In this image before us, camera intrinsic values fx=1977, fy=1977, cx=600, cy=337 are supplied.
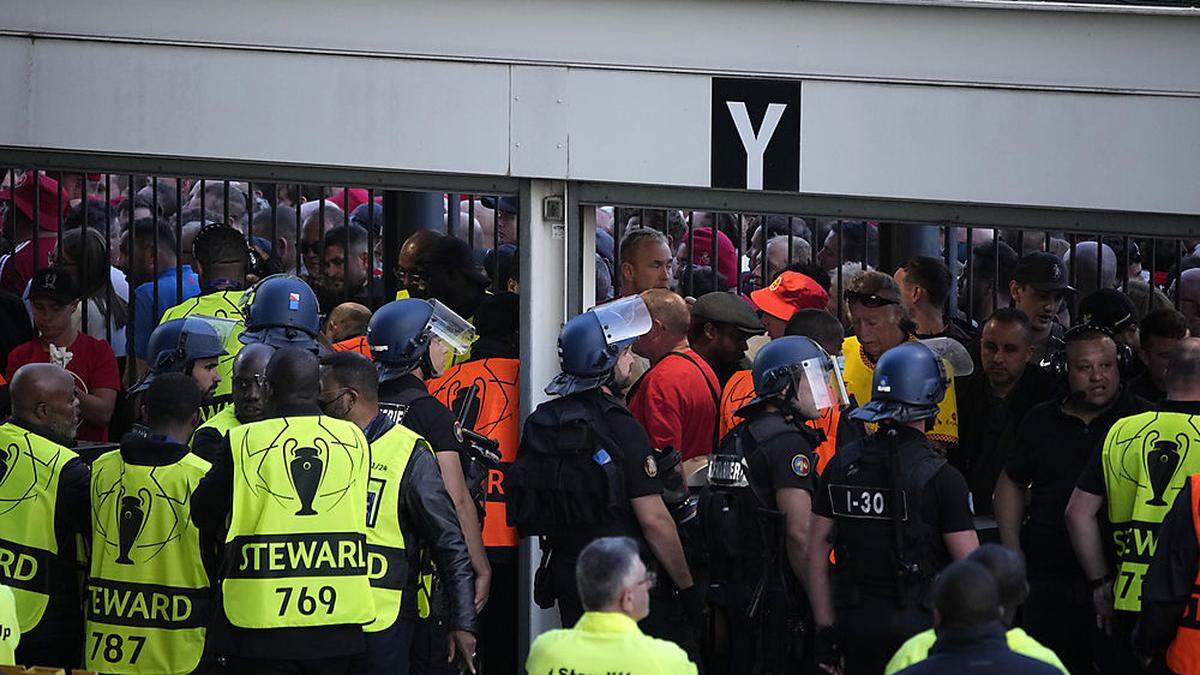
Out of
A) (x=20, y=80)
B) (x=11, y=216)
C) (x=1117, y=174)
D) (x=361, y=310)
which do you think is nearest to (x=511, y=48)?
(x=361, y=310)

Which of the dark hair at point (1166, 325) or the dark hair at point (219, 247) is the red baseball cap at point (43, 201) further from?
the dark hair at point (1166, 325)

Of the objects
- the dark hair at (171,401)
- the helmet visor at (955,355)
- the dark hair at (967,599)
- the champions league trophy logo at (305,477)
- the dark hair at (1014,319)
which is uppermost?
the dark hair at (1014,319)

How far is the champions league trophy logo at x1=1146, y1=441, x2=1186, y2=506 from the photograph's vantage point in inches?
301

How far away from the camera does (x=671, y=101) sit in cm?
863

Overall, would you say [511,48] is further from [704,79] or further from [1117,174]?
[1117,174]

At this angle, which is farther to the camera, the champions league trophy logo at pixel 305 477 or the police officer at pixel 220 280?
the police officer at pixel 220 280

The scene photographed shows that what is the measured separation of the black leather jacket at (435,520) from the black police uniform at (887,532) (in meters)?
1.38

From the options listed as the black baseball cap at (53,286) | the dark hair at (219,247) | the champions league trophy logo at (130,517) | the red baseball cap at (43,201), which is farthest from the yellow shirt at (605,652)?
the red baseball cap at (43,201)

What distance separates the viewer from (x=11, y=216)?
11172 millimetres

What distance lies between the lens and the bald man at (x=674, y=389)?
846cm

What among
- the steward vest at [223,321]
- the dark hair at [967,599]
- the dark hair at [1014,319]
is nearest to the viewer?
the dark hair at [967,599]

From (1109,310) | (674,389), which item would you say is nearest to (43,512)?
(674,389)

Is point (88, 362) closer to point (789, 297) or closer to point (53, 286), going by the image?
point (53, 286)

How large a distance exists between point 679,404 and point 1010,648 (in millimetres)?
3283
